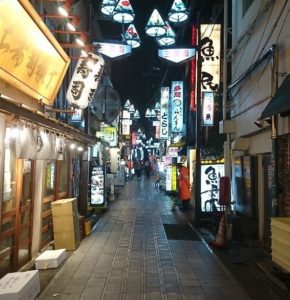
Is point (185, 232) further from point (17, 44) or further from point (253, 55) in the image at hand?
point (17, 44)

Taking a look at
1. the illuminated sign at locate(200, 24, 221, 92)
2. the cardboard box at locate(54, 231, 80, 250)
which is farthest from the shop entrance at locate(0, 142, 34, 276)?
the illuminated sign at locate(200, 24, 221, 92)

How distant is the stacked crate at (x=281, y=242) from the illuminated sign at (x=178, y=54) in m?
10.5

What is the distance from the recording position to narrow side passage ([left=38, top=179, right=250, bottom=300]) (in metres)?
8.97

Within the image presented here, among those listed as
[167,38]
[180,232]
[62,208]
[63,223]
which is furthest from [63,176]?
[167,38]

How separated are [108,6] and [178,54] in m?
3.63

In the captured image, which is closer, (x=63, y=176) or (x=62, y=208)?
(x=62, y=208)

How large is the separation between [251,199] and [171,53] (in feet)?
23.9

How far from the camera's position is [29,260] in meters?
11.6

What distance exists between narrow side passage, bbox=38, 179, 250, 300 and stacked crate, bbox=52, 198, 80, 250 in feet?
1.47

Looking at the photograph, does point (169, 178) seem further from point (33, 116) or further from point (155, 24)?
point (33, 116)

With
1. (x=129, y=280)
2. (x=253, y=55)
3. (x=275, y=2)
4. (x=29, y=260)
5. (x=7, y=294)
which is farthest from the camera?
(x=253, y=55)

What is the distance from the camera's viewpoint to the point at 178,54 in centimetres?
1848

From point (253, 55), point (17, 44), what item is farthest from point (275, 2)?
point (17, 44)

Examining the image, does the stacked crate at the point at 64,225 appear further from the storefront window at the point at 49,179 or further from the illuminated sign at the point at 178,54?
the illuminated sign at the point at 178,54
